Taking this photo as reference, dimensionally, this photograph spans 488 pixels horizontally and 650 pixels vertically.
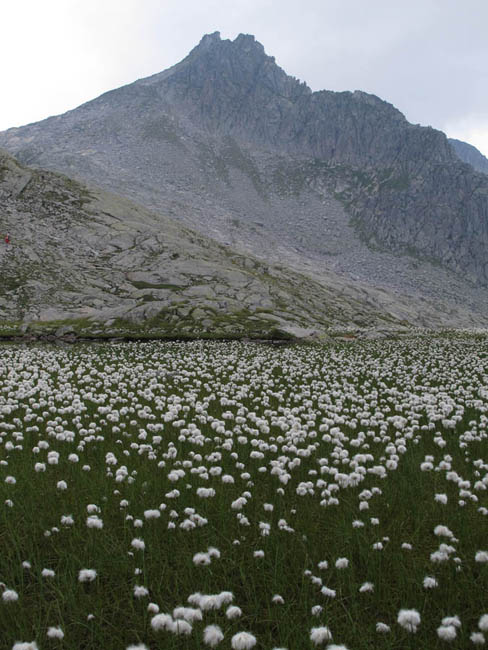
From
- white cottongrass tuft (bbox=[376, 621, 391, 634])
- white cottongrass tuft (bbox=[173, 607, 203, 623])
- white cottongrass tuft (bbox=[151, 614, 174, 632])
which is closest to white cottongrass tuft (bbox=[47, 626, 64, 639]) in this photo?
white cottongrass tuft (bbox=[151, 614, 174, 632])

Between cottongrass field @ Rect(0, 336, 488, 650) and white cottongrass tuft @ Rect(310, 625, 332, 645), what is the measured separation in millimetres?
10

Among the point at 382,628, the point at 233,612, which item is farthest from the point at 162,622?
the point at 382,628

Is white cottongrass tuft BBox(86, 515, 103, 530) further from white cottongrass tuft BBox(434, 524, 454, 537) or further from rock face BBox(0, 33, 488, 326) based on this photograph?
rock face BBox(0, 33, 488, 326)

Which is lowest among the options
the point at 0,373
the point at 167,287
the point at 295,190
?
the point at 0,373

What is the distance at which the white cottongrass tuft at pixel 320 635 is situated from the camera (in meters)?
3.27

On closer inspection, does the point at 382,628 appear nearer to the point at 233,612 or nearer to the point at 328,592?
the point at 328,592

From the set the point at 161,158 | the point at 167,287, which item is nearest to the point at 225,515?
the point at 167,287

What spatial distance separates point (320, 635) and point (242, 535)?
178 cm

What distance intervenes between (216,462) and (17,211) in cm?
7373

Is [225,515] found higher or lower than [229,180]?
lower

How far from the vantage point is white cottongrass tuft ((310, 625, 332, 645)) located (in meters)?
3.27

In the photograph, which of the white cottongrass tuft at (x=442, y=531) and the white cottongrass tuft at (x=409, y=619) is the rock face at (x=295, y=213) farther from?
the white cottongrass tuft at (x=409, y=619)

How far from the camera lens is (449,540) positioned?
4.91 metres

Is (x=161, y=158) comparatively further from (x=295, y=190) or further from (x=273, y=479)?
(x=273, y=479)
